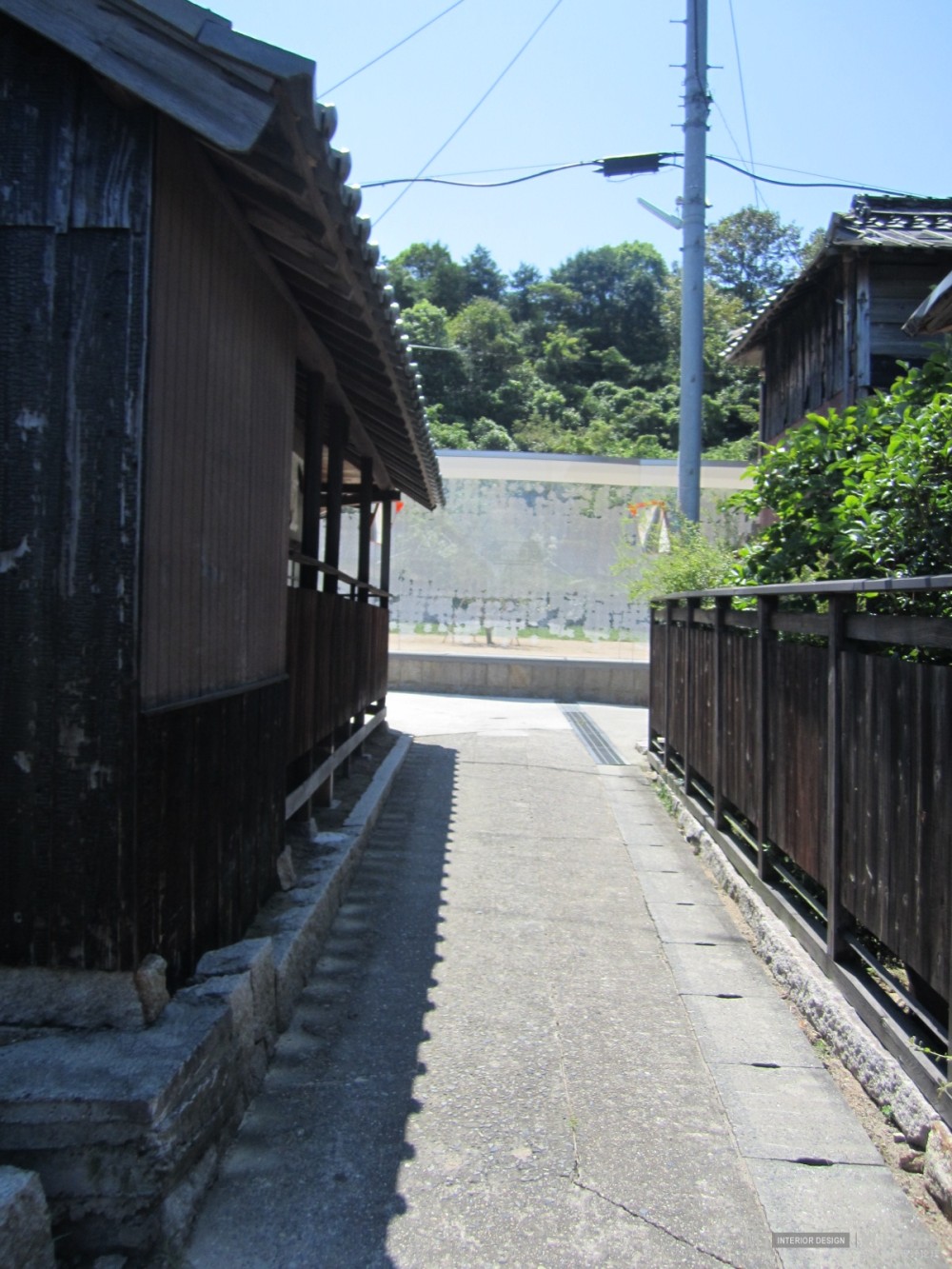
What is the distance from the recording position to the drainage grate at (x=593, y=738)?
1304 cm

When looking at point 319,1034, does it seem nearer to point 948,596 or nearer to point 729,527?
point 948,596

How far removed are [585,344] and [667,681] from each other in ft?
178

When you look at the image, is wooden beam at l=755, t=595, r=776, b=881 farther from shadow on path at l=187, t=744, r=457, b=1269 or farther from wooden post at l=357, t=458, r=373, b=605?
wooden post at l=357, t=458, r=373, b=605

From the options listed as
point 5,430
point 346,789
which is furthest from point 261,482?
point 346,789

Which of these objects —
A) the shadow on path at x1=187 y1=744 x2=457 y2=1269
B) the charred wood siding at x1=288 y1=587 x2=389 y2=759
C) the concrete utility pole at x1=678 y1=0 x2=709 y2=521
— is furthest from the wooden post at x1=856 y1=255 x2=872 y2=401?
the shadow on path at x1=187 y1=744 x2=457 y2=1269

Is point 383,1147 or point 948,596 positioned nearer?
Answer: point 383,1147

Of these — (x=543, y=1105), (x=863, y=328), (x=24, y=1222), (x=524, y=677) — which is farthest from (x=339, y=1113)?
(x=524, y=677)

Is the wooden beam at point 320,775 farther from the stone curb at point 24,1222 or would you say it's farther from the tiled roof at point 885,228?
the tiled roof at point 885,228

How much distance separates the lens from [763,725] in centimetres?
634

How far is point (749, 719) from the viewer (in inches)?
271

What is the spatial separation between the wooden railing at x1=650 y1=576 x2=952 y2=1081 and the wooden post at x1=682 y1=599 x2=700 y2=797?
1206 mm

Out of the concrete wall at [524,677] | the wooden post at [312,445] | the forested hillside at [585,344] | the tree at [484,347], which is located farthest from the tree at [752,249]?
the wooden post at [312,445]

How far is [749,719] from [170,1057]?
15.4 ft

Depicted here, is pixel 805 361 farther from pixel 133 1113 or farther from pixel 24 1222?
pixel 24 1222
